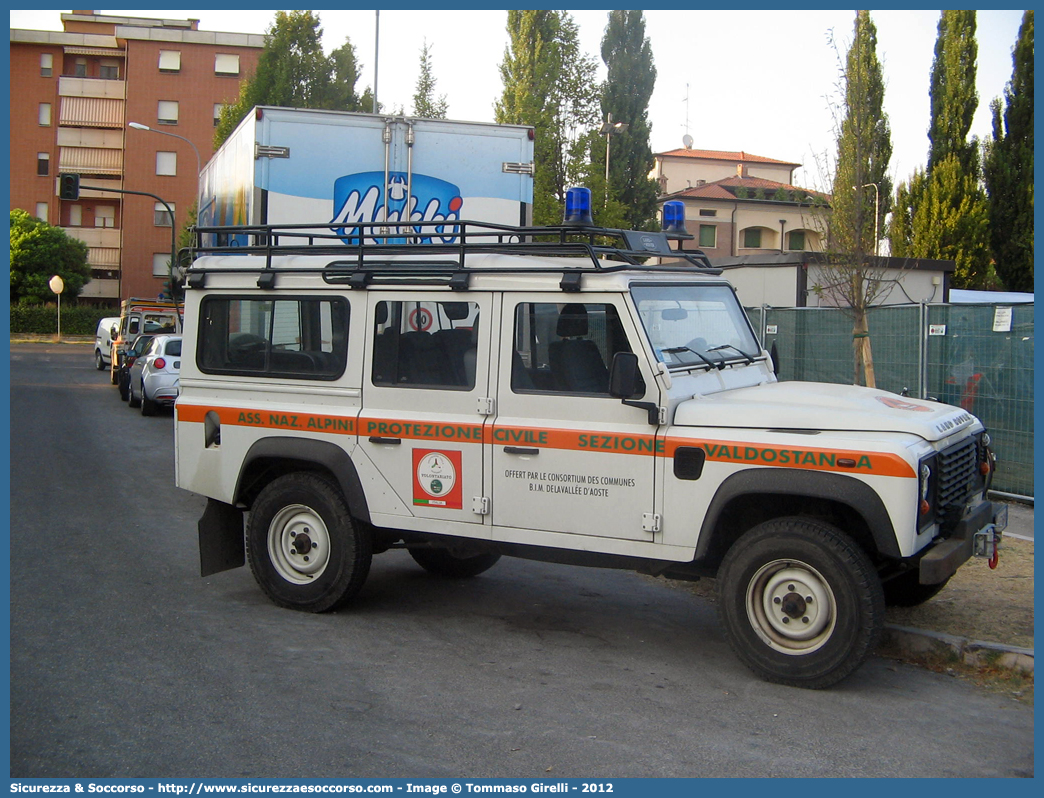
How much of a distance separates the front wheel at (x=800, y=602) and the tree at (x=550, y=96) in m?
20.9

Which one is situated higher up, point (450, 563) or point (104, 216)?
point (104, 216)

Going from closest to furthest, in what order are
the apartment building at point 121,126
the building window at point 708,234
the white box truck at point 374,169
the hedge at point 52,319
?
the white box truck at point 374,169, the hedge at point 52,319, the building window at point 708,234, the apartment building at point 121,126

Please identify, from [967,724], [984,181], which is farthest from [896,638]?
[984,181]

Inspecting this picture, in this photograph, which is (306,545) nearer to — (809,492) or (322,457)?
(322,457)

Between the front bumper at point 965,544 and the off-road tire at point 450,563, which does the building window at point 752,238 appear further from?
the front bumper at point 965,544

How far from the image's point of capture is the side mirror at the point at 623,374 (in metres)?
5.59

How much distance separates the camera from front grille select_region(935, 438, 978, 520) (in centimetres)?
545

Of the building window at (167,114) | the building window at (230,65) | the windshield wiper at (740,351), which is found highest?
the building window at (230,65)

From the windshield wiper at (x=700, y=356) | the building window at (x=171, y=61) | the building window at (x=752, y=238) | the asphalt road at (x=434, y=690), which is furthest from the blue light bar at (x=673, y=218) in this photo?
the building window at (x=171, y=61)

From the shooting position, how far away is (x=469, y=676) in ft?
18.6

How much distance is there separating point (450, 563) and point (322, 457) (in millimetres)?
1726

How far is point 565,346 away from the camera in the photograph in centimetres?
606

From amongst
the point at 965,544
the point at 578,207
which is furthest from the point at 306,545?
the point at 965,544

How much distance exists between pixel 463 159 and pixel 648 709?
634 cm
